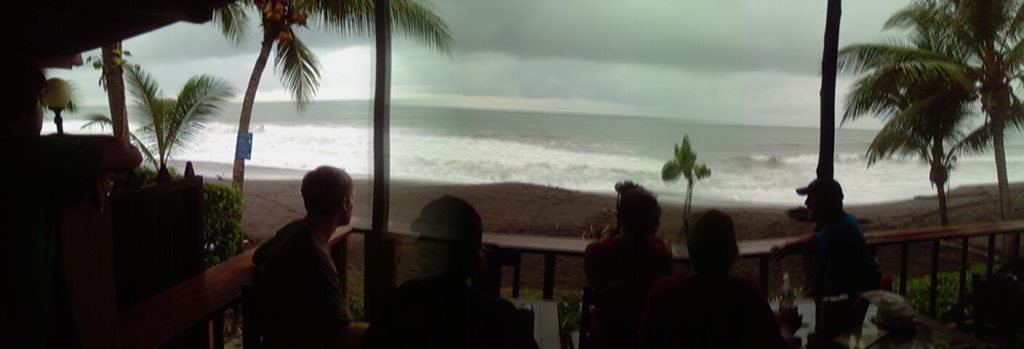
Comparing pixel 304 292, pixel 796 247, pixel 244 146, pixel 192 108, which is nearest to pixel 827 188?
pixel 796 247

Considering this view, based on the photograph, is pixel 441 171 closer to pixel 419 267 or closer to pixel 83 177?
pixel 419 267

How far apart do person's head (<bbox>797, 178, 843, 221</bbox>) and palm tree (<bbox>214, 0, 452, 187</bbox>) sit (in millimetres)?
1809

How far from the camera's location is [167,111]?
22.9ft

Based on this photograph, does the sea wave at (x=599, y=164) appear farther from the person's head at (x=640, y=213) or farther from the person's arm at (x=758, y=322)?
the person's arm at (x=758, y=322)

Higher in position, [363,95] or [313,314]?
[363,95]

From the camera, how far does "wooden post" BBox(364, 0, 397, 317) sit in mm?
2182

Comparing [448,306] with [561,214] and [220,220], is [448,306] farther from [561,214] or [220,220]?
[220,220]

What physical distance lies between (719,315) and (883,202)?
11457 mm

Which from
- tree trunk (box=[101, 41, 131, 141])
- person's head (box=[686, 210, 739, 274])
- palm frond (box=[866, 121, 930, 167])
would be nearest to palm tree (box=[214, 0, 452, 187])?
tree trunk (box=[101, 41, 131, 141])

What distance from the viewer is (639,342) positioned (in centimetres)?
172

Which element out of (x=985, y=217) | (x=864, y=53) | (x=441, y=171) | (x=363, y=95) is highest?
(x=864, y=53)

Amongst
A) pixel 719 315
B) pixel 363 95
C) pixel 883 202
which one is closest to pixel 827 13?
pixel 719 315

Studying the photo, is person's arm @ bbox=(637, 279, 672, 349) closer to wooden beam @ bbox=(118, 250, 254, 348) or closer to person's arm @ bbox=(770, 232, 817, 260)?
person's arm @ bbox=(770, 232, 817, 260)

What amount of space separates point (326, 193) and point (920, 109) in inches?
255
